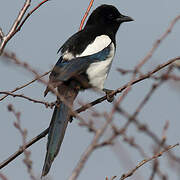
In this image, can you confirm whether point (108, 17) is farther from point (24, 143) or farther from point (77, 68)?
point (24, 143)

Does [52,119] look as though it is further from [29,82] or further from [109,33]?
[109,33]

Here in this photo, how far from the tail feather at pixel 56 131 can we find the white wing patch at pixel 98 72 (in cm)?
62

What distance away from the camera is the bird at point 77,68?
10.0 ft

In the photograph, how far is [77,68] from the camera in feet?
11.4

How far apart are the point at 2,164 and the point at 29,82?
1.90 ft

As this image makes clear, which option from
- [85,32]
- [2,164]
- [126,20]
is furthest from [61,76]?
[126,20]

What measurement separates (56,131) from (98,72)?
37.2 inches

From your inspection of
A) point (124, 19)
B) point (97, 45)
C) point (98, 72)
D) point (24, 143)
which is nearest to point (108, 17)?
point (124, 19)

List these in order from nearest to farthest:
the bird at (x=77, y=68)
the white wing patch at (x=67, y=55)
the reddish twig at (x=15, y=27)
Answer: the reddish twig at (x=15, y=27)
the bird at (x=77, y=68)
the white wing patch at (x=67, y=55)

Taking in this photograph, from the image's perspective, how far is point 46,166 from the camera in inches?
98.3

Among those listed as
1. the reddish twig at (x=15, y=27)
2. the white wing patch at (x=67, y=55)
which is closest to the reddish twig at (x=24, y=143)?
the reddish twig at (x=15, y=27)

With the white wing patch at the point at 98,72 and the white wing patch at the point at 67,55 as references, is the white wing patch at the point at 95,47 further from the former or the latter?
the white wing patch at the point at 98,72

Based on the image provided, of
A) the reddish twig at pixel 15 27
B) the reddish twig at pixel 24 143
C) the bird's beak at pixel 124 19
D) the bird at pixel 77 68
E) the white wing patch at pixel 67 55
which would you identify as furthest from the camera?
the bird's beak at pixel 124 19

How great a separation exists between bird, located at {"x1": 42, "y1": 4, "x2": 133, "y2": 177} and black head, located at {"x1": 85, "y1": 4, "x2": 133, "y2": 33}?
0.27 ft
